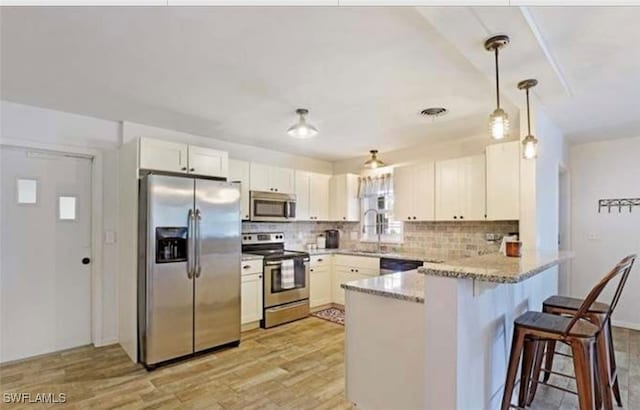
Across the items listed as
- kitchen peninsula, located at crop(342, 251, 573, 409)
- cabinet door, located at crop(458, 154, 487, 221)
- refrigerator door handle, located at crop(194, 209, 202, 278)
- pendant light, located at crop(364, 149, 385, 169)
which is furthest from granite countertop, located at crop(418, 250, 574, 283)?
pendant light, located at crop(364, 149, 385, 169)

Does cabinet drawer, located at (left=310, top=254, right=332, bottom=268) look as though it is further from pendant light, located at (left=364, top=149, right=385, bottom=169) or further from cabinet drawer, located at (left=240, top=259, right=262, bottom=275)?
pendant light, located at (left=364, top=149, right=385, bottom=169)

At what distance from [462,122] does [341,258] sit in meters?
2.54

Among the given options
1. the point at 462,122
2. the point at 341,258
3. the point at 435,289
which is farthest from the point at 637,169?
the point at 435,289

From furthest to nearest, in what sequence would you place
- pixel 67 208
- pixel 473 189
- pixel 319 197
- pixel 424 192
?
1. pixel 319 197
2. pixel 424 192
3. pixel 473 189
4. pixel 67 208

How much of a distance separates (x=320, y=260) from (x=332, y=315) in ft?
2.63

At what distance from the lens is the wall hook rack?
422 centimetres

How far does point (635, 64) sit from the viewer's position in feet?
7.50

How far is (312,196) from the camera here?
17.8ft

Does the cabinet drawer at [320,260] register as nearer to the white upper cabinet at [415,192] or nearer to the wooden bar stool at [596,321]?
the white upper cabinet at [415,192]

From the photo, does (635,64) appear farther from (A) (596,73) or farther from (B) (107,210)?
(B) (107,210)

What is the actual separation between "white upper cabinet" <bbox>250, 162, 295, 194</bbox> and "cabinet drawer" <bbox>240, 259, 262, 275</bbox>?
3.31 ft

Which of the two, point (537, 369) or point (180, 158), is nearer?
point (537, 369)

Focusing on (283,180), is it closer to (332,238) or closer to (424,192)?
(332,238)

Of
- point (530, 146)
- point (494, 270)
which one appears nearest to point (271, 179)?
point (530, 146)
